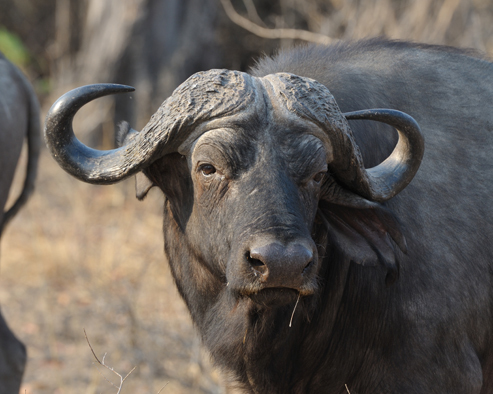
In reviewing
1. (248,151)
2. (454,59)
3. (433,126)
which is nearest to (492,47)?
(454,59)

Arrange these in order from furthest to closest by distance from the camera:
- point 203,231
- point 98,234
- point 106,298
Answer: point 98,234
point 106,298
point 203,231

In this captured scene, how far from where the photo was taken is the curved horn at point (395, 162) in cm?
273

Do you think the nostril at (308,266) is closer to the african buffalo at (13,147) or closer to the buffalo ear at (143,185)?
the buffalo ear at (143,185)

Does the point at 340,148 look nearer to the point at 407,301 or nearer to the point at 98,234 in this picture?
the point at 407,301

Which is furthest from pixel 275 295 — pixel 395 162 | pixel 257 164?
pixel 395 162

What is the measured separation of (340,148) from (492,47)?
5.57 metres

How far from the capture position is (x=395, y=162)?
9.46 ft

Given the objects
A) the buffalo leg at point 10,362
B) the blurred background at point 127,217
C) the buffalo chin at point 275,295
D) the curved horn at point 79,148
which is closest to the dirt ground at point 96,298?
the blurred background at point 127,217

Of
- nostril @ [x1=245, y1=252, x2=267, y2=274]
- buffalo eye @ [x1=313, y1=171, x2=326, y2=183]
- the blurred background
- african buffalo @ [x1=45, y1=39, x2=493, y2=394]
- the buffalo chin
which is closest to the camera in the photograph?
nostril @ [x1=245, y1=252, x2=267, y2=274]

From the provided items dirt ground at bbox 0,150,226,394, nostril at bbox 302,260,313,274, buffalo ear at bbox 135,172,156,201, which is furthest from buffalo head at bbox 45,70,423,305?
dirt ground at bbox 0,150,226,394

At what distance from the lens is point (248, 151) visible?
2.65m

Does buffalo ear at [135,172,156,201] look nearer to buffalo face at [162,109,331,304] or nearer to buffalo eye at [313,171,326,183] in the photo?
buffalo face at [162,109,331,304]

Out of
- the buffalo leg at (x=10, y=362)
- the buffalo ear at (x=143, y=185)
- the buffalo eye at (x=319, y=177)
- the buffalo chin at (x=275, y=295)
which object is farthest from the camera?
the buffalo leg at (x=10, y=362)

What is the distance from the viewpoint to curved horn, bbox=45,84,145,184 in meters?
2.80
